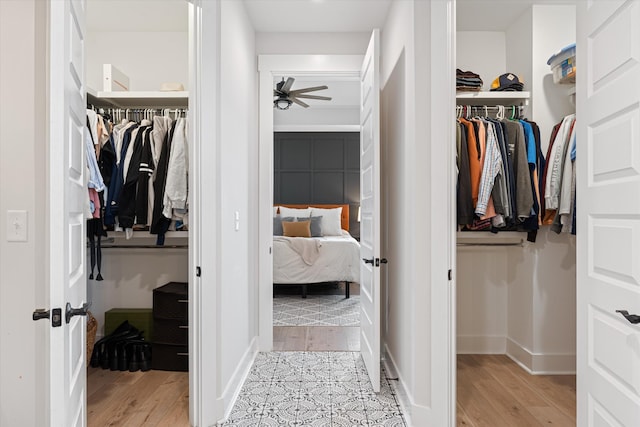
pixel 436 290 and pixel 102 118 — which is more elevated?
pixel 102 118

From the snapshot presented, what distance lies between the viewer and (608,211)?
4.37 ft

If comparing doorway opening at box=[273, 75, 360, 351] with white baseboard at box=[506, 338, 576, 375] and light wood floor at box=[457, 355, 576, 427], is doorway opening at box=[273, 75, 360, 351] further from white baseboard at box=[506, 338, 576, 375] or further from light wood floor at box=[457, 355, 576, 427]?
white baseboard at box=[506, 338, 576, 375]

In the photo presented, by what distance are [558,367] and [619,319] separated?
2.12 metres

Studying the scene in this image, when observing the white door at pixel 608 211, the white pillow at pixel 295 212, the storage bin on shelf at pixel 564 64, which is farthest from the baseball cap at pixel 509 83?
the white pillow at pixel 295 212

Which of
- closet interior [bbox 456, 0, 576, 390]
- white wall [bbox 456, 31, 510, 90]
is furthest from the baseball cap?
white wall [bbox 456, 31, 510, 90]

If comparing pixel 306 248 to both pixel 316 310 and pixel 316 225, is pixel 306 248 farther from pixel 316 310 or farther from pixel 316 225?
pixel 316 225

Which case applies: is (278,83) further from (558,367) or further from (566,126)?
(558,367)

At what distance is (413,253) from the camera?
7.44ft

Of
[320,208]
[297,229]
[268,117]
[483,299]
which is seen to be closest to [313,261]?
[297,229]

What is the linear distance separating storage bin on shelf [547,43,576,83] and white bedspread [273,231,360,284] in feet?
10.4

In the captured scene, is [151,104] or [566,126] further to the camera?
[151,104]

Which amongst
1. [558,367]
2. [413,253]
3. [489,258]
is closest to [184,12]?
[413,253]

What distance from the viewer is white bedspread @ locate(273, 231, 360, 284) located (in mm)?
5410

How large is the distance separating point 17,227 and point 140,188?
140 centimetres
